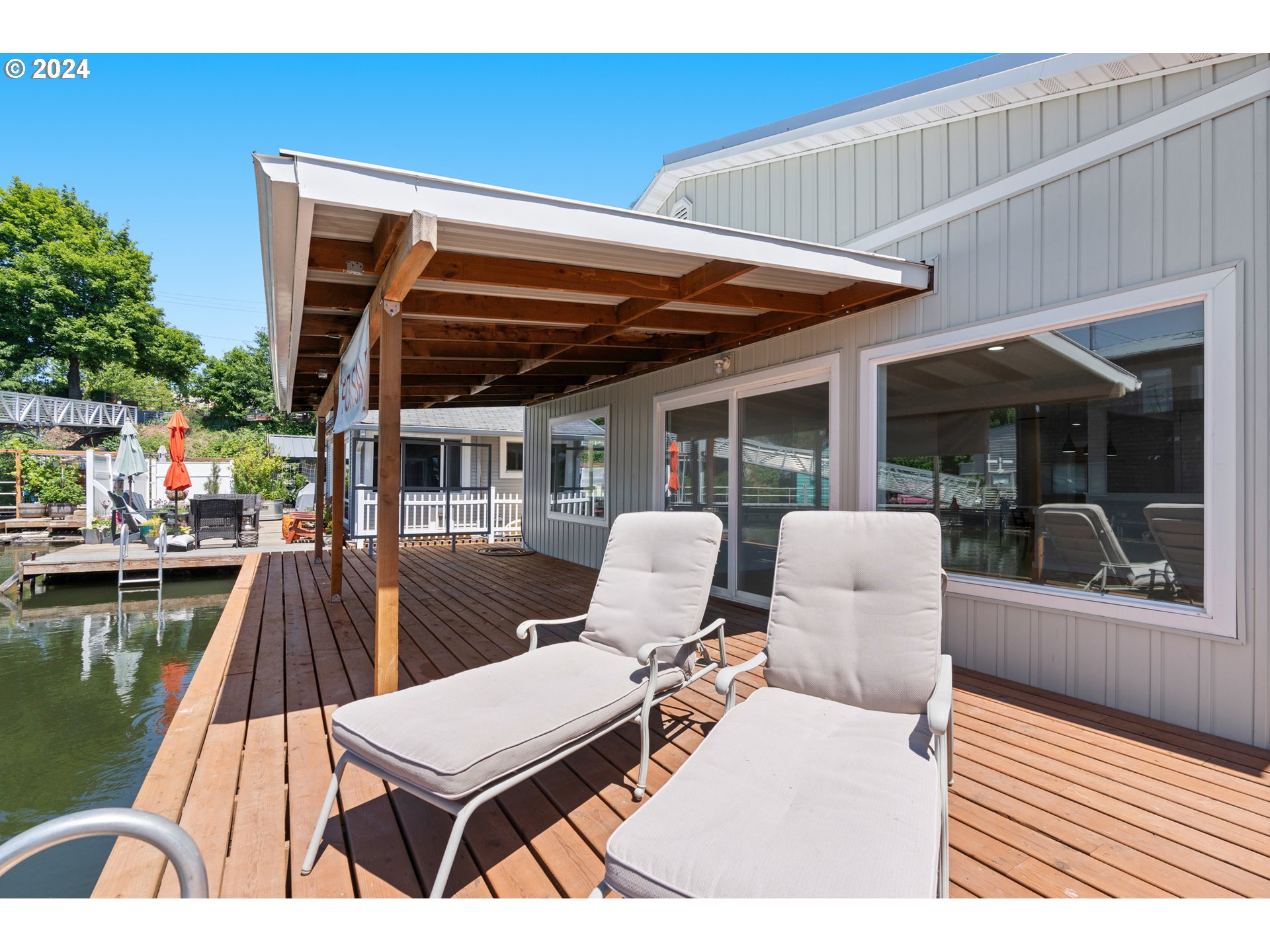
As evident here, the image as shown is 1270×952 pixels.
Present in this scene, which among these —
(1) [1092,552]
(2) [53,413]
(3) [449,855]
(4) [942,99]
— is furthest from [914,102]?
(2) [53,413]

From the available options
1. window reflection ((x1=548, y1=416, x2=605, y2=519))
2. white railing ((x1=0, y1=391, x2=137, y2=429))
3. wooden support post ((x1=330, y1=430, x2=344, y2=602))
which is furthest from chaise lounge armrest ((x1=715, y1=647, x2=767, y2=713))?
white railing ((x1=0, y1=391, x2=137, y2=429))

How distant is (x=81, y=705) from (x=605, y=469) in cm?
550

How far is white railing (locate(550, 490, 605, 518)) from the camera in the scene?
8.29 m

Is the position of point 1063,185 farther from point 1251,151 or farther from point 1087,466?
point 1087,466

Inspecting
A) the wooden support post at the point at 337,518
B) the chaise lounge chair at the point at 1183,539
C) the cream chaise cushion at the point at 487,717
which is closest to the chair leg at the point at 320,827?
the cream chaise cushion at the point at 487,717

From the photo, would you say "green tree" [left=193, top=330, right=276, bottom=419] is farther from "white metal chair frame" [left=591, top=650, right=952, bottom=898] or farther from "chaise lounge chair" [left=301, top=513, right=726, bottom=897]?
"white metal chair frame" [left=591, top=650, right=952, bottom=898]

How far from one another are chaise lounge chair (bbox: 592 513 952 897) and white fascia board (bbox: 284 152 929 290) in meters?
1.51

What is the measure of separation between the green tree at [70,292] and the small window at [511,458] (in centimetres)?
3101

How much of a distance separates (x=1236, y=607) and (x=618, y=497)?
5761 mm

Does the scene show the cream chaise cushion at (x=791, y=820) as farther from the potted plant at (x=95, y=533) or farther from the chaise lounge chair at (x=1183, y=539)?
the potted plant at (x=95, y=533)

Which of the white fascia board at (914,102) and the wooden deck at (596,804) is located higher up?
the white fascia board at (914,102)

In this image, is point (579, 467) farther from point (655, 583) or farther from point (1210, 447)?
point (1210, 447)

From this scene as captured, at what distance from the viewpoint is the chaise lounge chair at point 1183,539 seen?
288 cm

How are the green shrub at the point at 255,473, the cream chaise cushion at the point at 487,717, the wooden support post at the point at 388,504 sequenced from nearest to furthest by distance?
the cream chaise cushion at the point at 487,717
the wooden support post at the point at 388,504
the green shrub at the point at 255,473
